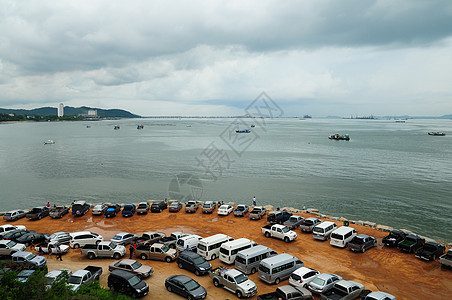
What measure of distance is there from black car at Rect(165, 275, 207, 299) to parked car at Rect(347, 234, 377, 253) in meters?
14.6

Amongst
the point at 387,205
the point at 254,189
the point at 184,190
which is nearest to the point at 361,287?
the point at 387,205

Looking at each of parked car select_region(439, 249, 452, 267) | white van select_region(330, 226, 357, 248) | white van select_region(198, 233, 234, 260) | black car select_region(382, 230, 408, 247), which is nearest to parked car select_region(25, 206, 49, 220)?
white van select_region(198, 233, 234, 260)

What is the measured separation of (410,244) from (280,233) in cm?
1130

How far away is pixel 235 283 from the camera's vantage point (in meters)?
19.1

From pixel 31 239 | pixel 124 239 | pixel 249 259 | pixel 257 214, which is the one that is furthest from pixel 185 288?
pixel 31 239

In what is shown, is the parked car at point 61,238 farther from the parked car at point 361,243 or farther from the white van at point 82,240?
the parked car at point 361,243

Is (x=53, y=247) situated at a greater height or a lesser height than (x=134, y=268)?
lesser

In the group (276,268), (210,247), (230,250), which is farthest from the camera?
(210,247)

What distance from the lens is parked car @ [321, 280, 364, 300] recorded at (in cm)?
1811

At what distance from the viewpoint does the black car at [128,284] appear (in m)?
18.8

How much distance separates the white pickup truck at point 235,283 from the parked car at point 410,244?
15551 millimetres

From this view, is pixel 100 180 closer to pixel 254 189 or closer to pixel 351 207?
pixel 254 189

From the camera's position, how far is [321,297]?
60.4 feet

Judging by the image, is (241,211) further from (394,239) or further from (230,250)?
(394,239)
